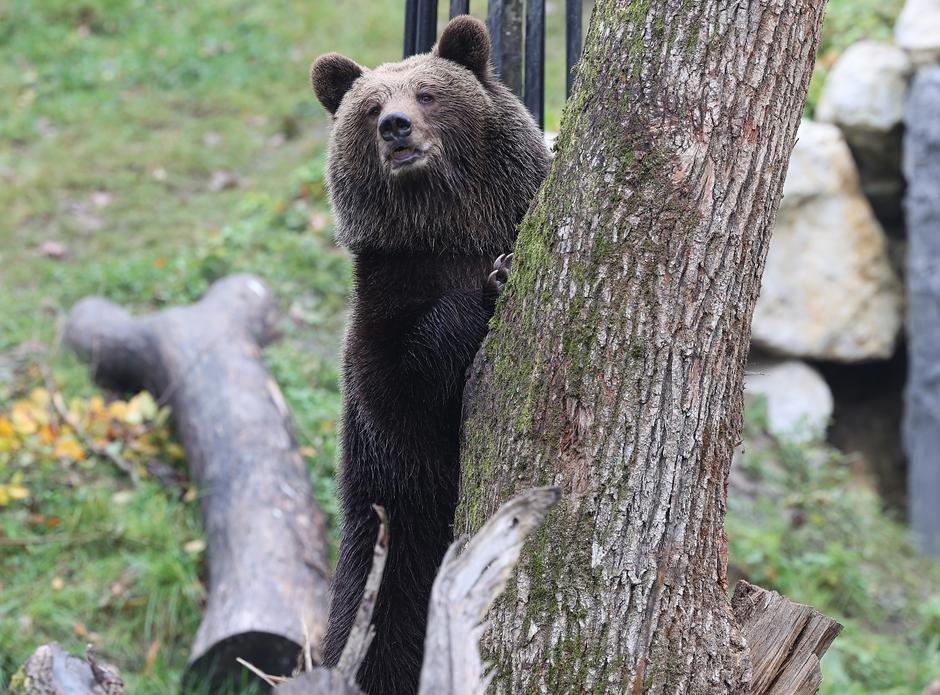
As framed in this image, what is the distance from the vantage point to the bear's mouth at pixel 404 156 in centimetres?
329

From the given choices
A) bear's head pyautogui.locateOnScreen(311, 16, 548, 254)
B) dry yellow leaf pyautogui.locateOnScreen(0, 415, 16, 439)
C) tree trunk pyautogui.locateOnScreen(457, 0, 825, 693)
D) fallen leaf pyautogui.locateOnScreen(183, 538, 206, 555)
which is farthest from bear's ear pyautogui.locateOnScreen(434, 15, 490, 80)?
dry yellow leaf pyautogui.locateOnScreen(0, 415, 16, 439)

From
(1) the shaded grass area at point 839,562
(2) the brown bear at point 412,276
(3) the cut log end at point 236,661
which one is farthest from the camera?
(1) the shaded grass area at point 839,562

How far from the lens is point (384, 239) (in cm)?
342

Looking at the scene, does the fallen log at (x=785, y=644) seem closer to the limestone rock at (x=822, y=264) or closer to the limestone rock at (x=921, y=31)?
the limestone rock at (x=822, y=264)

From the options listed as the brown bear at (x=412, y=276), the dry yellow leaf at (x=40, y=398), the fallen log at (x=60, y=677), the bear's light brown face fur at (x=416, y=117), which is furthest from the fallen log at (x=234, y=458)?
the bear's light brown face fur at (x=416, y=117)

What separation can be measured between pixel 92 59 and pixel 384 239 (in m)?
8.90

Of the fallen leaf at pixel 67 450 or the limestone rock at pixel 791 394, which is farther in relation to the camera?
the limestone rock at pixel 791 394

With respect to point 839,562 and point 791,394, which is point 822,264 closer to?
point 791,394

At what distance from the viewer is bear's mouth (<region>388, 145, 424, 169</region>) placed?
10.8 ft

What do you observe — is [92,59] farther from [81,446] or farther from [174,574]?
[174,574]

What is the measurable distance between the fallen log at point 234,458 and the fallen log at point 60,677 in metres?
1.24

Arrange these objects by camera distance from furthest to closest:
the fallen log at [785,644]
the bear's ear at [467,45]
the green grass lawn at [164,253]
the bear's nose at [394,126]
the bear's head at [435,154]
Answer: the green grass lawn at [164,253] < the bear's ear at [467,45] < the bear's head at [435,154] < the bear's nose at [394,126] < the fallen log at [785,644]

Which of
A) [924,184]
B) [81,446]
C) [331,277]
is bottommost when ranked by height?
[81,446]

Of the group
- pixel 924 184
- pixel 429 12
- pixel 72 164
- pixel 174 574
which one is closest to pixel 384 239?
pixel 429 12
